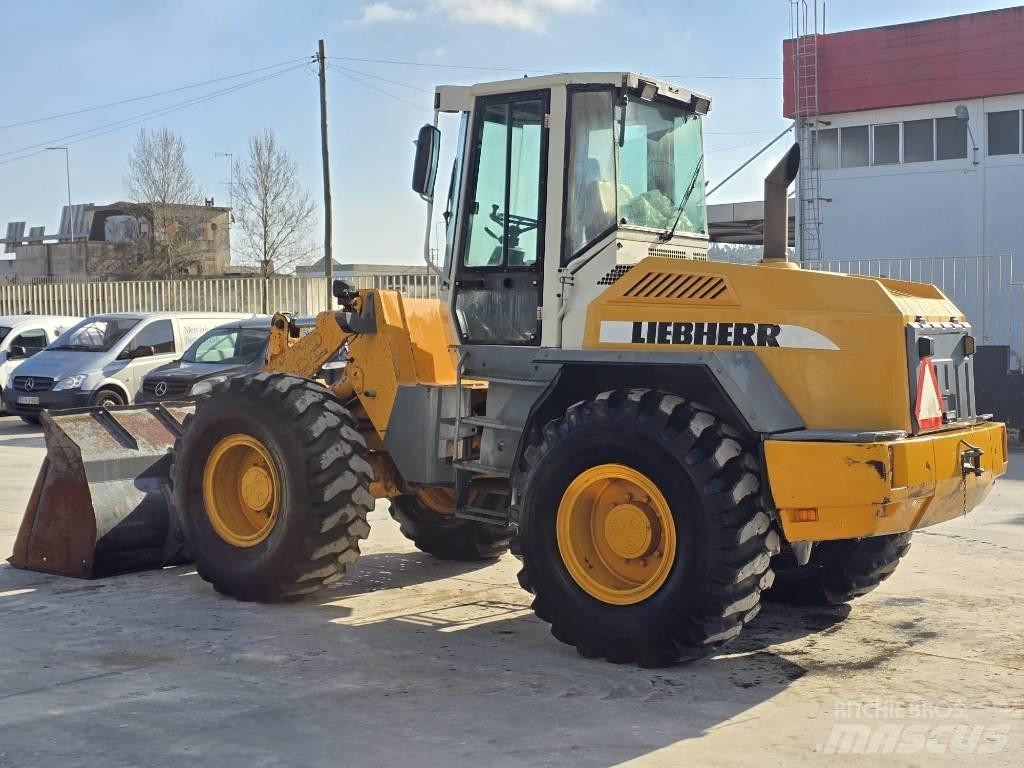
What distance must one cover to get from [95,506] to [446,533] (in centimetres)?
241

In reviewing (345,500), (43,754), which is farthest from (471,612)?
(43,754)

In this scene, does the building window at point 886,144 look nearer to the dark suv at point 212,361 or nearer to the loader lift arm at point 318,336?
the dark suv at point 212,361

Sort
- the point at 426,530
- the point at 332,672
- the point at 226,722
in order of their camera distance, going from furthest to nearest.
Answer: the point at 426,530, the point at 332,672, the point at 226,722

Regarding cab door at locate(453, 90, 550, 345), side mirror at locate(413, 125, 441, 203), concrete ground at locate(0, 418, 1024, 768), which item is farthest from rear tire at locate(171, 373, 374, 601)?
side mirror at locate(413, 125, 441, 203)

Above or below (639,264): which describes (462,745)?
below

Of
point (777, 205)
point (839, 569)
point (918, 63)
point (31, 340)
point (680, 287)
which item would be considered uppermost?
point (918, 63)

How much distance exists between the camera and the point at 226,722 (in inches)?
211

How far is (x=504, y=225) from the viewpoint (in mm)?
7387

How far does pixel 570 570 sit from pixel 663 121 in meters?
2.78

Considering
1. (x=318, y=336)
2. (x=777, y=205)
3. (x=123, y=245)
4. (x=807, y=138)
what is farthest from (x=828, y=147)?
(x=123, y=245)

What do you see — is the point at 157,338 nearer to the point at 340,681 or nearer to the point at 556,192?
the point at 556,192

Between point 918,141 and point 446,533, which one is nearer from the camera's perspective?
point 446,533

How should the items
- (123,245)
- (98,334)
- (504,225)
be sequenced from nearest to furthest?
(504,225)
(98,334)
(123,245)

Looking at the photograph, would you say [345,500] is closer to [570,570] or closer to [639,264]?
[570,570]
